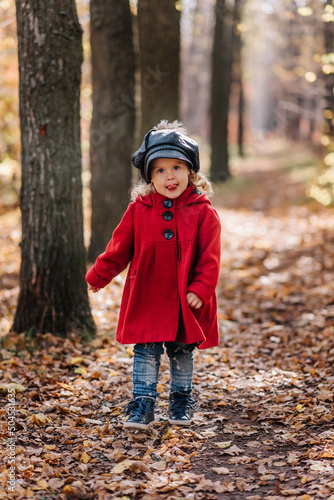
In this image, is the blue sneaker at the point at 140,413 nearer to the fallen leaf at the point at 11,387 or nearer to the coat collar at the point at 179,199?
the fallen leaf at the point at 11,387

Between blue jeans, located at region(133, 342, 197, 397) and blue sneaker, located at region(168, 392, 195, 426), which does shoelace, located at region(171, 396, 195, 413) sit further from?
blue jeans, located at region(133, 342, 197, 397)

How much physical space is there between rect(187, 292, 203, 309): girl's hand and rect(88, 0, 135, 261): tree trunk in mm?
4297

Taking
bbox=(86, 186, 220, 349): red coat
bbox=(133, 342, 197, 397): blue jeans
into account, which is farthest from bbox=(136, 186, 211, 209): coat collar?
bbox=(133, 342, 197, 397): blue jeans

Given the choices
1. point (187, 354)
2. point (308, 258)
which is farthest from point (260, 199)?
point (187, 354)

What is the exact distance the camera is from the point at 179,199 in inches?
137

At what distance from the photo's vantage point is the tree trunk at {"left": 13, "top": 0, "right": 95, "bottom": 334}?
4.54m

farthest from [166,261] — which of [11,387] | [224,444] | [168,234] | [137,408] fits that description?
[11,387]

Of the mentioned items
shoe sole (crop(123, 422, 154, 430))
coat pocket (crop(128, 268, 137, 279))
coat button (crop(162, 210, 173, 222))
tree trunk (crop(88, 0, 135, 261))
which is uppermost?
tree trunk (crop(88, 0, 135, 261))

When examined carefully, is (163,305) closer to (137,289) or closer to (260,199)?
(137,289)

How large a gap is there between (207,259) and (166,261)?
0.28 meters

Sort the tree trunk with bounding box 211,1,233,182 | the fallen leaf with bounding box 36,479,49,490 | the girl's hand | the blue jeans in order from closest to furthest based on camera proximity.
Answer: the fallen leaf with bounding box 36,479,49,490 → the girl's hand → the blue jeans → the tree trunk with bounding box 211,1,233,182

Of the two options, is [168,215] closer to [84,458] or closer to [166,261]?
[166,261]

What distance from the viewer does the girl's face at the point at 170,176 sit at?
3.38 metres

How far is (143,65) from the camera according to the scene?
7.79m
